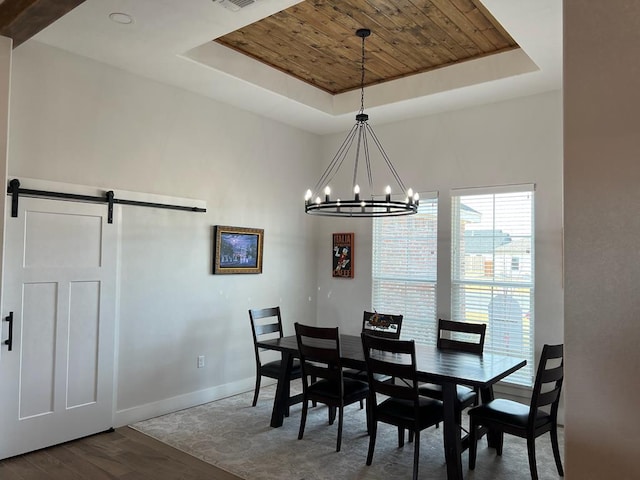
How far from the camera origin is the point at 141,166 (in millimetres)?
4414

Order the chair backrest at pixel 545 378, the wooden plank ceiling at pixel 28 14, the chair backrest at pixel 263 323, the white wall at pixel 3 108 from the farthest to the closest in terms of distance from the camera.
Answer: the chair backrest at pixel 263 323, the white wall at pixel 3 108, the chair backrest at pixel 545 378, the wooden plank ceiling at pixel 28 14

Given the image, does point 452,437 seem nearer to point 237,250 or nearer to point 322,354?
point 322,354

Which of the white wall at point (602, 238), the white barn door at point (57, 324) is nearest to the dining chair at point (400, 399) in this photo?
the white wall at point (602, 238)

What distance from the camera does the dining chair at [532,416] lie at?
3.09 metres

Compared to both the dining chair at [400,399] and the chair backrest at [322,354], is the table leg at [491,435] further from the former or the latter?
the chair backrest at [322,354]

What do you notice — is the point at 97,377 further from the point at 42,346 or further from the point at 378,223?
the point at 378,223

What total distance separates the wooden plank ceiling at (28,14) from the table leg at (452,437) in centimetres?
337

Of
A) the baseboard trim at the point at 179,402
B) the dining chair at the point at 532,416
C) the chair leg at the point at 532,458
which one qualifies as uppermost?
the dining chair at the point at 532,416

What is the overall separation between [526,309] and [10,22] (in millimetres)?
4829

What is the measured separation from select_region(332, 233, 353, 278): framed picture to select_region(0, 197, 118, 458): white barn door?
2.86 m

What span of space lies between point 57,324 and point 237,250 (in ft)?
6.46

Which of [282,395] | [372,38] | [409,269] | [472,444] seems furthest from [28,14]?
[409,269]

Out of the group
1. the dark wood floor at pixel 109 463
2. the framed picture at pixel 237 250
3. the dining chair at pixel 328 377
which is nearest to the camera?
the dark wood floor at pixel 109 463

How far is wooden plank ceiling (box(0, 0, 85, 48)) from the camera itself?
2.78 m
